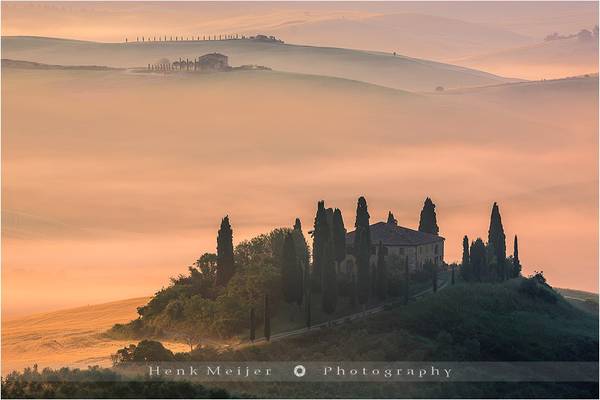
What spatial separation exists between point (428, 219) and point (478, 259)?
9.92m

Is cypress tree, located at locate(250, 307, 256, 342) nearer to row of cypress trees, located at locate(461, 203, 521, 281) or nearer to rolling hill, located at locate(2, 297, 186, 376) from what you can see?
rolling hill, located at locate(2, 297, 186, 376)

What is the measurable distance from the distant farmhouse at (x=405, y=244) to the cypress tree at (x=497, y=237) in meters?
4.81

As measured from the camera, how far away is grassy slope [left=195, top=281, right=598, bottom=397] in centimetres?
9781

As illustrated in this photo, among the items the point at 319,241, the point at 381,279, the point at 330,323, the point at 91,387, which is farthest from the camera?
the point at 381,279

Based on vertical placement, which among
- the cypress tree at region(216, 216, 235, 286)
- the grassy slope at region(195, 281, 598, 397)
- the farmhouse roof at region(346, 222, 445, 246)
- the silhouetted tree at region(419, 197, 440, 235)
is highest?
the silhouetted tree at region(419, 197, 440, 235)

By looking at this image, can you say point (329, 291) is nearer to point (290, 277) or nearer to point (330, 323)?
point (330, 323)

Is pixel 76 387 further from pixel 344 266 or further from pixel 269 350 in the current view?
pixel 344 266

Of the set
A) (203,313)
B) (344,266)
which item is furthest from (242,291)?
(344,266)

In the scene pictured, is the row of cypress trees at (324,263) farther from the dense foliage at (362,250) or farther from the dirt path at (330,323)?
the dirt path at (330,323)

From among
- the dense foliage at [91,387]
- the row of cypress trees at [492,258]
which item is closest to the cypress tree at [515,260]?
the row of cypress trees at [492,258]

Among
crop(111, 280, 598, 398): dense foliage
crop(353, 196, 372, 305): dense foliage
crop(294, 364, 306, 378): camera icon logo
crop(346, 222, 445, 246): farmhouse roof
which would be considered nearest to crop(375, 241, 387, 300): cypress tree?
crop(353, 196, 372, 305): dense foliage

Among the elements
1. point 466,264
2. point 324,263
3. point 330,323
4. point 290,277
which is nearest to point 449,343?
point 330,323

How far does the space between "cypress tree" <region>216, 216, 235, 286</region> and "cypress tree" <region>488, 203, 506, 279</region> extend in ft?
83.3

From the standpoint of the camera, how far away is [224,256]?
114125mm
